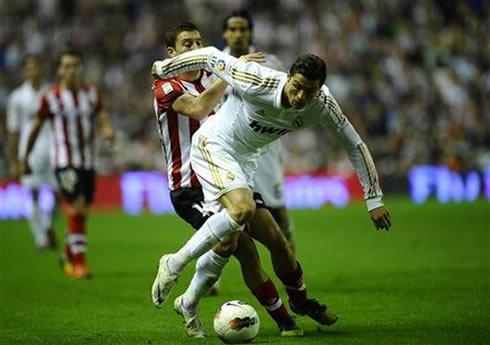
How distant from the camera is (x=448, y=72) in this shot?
25.7 meters

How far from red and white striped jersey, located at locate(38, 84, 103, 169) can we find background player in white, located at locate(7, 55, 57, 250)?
2.45 metres

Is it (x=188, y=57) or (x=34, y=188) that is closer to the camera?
(x=188, y=57)

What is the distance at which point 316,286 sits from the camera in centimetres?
975

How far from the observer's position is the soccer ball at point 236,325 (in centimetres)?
659

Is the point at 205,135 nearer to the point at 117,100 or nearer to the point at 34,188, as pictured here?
the point at 34,188

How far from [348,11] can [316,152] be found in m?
4.88

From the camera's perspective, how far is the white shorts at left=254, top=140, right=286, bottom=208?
9.84 meters

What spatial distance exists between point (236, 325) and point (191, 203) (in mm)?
1156

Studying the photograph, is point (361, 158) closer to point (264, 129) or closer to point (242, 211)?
point (264, 129)

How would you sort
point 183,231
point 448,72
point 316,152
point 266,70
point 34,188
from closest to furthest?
point 266,70 < point 34,188 < point 183,231 < point 316,152 < point 448,72

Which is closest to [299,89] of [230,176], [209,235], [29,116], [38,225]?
[230,176]

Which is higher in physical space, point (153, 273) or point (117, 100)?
point (117, 100)

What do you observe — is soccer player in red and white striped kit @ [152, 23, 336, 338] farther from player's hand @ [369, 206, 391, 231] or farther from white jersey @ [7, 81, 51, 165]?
white jersey @ [7, 81, 51, 165]

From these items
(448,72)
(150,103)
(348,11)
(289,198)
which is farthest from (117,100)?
(448,72)
